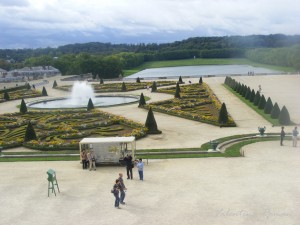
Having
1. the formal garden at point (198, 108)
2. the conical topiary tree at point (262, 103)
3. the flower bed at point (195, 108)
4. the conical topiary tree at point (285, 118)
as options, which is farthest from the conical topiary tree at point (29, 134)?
the conical topiary tree at point (262, 103)

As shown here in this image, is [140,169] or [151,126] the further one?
[151,126]

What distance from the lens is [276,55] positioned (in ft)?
425

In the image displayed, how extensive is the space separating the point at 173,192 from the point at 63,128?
57.7 ft

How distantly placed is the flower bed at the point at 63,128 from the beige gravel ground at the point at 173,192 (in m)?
5.50

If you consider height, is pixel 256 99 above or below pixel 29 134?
above

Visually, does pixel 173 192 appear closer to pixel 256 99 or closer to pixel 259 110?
pixel 259 110

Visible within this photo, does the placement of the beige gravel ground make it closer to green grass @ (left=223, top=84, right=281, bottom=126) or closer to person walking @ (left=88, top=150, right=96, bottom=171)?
person walking @ (left=88, top=150, right=96, bottom=171)

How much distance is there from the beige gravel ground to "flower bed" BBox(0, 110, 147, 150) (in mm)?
5503

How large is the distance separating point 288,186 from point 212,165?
194 inches

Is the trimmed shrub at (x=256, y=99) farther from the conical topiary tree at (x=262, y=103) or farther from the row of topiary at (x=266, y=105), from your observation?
the conical topiary tree at (x=262, y=103)

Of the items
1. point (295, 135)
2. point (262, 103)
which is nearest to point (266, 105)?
point (262, 103)

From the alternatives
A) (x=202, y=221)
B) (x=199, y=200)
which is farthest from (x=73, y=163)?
(x=202, y=221)

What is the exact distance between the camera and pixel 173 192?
17.7 m

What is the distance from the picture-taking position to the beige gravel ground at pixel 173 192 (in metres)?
15.1
